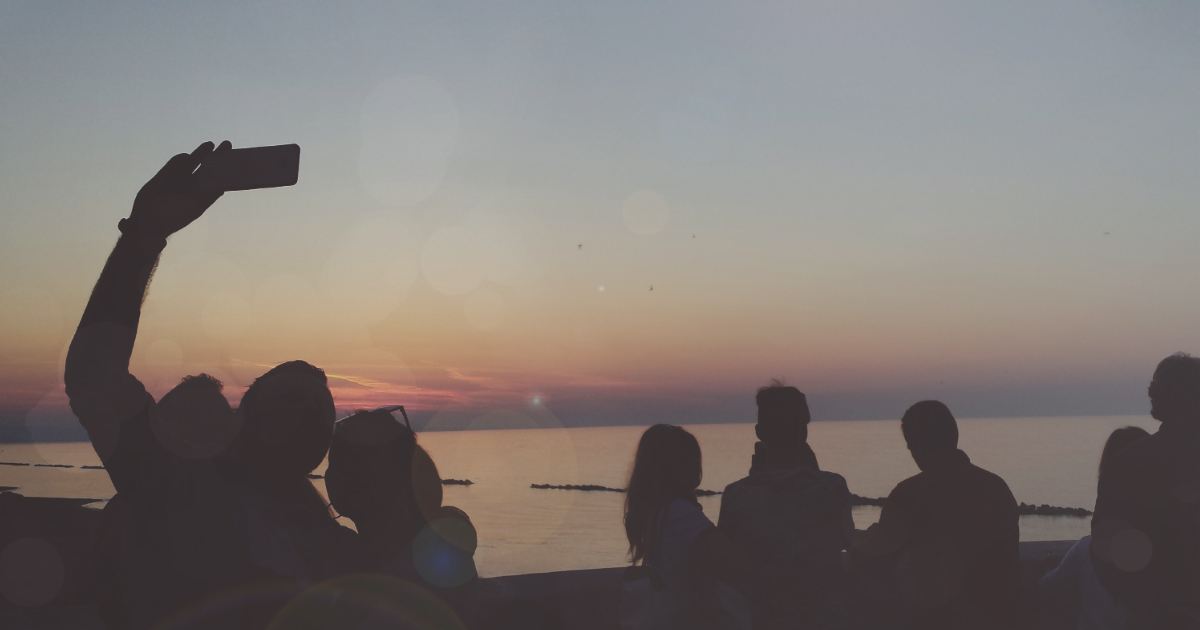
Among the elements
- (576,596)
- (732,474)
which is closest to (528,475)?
(732,474)

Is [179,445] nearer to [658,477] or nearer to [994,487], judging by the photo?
[658,477]

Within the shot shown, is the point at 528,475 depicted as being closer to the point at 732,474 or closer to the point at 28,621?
the point at 732,474

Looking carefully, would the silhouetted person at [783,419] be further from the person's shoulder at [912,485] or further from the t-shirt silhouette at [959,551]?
the t-shirt silhouette at [959,551]

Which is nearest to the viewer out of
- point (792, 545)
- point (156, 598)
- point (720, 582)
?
point (156, 598)

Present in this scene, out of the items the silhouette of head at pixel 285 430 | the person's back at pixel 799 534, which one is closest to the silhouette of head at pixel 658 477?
the person's back at pixel 799 534

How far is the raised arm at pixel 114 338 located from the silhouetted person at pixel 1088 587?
170 inches

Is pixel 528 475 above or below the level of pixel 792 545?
below

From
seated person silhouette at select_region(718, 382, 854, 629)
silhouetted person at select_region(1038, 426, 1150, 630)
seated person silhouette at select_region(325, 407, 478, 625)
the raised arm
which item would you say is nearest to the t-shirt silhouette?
seated person silhouette at select_region(718, 382, 854, 629)

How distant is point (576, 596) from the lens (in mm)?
4289

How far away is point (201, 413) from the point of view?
257cm

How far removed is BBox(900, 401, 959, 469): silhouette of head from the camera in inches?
140

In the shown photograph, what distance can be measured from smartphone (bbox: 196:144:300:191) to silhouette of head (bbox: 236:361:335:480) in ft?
2.04

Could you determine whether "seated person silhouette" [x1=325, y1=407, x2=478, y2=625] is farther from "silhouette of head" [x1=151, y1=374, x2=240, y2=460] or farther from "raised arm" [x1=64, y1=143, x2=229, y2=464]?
"raised arm" [x1=64, y1=143, x2=229, y2=464]

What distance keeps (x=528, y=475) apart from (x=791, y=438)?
123 m
